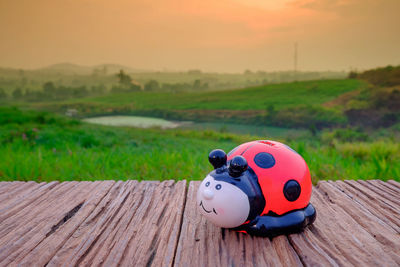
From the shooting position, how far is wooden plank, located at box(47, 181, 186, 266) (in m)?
1.90

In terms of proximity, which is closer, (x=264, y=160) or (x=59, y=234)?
(x=264, y=160)

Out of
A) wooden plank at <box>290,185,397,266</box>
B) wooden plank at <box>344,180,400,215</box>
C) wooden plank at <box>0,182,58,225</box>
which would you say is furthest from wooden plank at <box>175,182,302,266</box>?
wooden plank at <box>0,182,58,225</box>

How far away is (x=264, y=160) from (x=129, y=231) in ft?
3.34

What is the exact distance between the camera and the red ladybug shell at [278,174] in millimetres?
1992

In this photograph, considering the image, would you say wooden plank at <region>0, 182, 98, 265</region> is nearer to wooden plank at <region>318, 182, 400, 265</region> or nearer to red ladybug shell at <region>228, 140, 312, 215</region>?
red ladybug shell at <region>228, 140, 312, 215</region>

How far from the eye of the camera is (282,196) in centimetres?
201

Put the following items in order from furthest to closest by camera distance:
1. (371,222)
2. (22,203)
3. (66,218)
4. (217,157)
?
1. (22,203)
2. (66,218)
3. (371,222)
4. (217,157)

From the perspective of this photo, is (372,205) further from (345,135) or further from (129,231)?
(345,135)

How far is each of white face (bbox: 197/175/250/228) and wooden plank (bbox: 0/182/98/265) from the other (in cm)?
116

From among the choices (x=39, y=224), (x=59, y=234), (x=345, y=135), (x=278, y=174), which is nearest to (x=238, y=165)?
(x=278, y=174)

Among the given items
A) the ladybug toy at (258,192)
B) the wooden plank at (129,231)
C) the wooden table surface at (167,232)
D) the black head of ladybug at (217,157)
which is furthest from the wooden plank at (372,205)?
the wooden plank at (129,231)

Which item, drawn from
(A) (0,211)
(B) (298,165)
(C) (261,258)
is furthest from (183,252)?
(A) (0,211)

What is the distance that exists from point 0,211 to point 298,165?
2.36 metres

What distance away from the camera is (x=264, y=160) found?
6.72 ft
